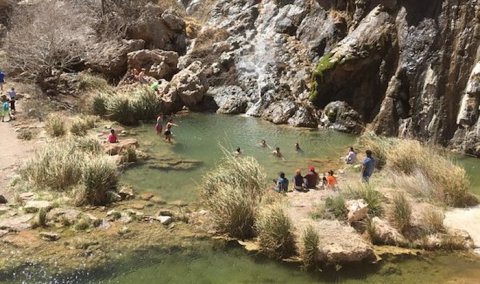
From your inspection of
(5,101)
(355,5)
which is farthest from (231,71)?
(5,101)

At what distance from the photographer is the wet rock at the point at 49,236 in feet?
38.7

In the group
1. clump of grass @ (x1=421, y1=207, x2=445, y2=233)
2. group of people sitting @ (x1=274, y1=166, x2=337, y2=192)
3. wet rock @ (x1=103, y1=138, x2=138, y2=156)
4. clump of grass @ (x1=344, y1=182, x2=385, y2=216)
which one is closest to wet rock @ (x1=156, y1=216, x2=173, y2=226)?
group of people sitting @ (x1=274, y1=166, x2=337, y2=192)

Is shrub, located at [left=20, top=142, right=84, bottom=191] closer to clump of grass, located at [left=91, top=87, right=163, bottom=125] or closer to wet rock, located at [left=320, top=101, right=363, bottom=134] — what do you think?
clump of grass, located at [left=91, top=87, right=163, bottom=125]

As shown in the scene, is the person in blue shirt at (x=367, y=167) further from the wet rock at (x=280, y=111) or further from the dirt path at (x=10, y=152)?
the wet rock at (x=280, y=111)

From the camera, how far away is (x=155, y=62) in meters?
30.4

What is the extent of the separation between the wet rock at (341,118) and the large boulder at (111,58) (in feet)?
43.4

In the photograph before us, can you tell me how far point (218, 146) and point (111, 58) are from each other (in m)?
13.1

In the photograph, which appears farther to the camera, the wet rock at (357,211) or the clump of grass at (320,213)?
the clump of grass at (320,213)

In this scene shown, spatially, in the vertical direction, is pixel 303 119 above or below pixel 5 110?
above

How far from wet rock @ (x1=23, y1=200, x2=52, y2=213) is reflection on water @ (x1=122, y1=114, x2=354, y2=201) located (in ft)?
9.84

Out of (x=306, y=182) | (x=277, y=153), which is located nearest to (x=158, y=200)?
(x=306, y=182)

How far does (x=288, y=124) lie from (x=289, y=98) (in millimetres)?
2072

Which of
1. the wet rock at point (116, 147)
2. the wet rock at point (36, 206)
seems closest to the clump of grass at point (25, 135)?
the wet rock at point (116, 147)

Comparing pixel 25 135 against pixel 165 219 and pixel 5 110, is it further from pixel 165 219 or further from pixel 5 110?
pixel 165 219
